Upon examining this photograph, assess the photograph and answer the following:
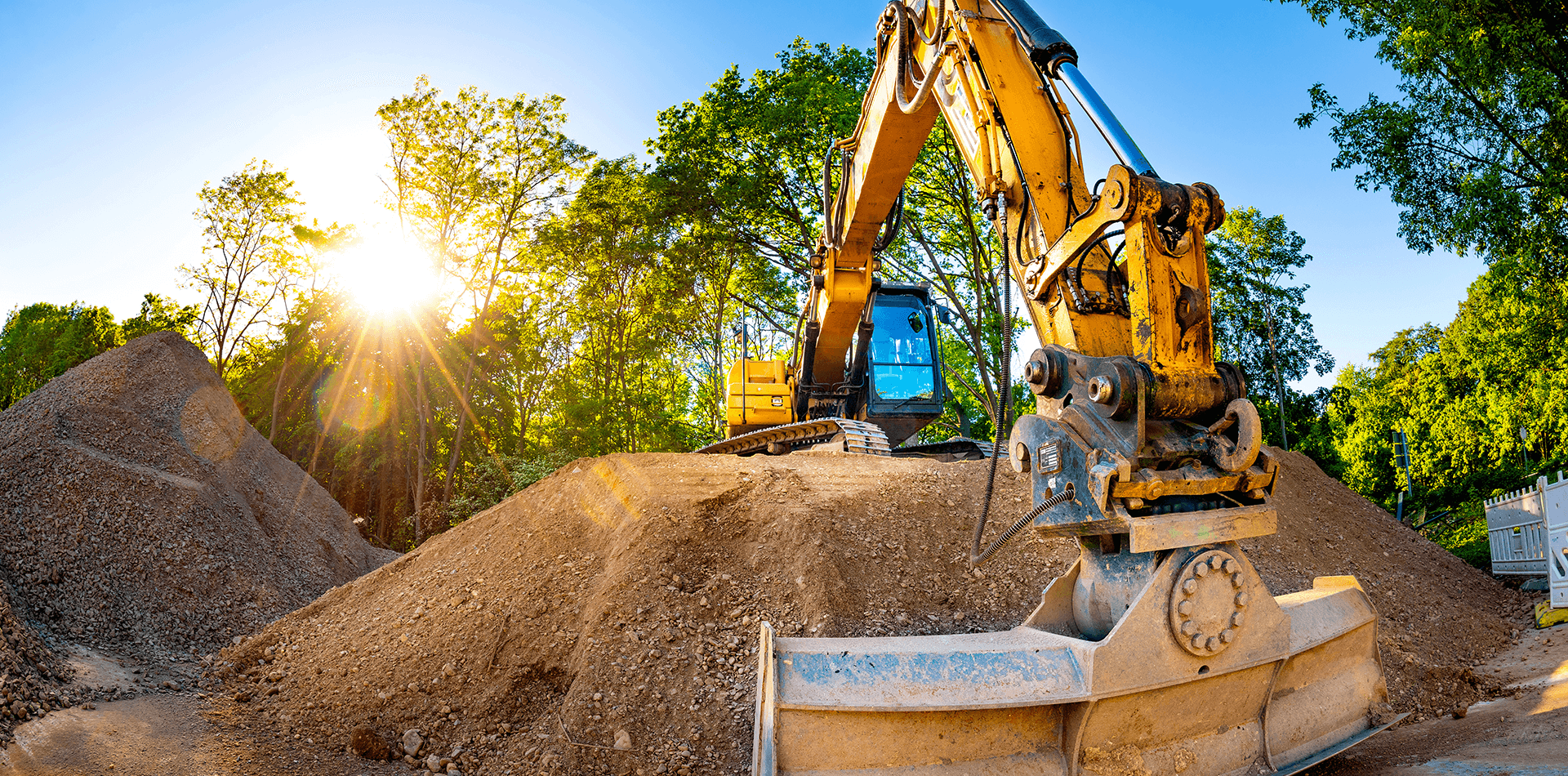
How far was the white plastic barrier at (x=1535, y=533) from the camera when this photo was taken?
730 centimetres

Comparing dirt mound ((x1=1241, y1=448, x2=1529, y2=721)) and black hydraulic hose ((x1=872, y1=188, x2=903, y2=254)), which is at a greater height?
black hydraulic hose ((x1=872, y1=188, x2=903, y2=254))

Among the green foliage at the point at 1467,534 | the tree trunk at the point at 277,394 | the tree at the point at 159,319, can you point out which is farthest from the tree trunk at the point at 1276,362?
the tree at the point at 159,319

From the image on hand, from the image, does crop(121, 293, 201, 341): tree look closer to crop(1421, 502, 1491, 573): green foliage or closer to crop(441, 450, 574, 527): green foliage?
crop(441, 450, 574, 527): green foliage

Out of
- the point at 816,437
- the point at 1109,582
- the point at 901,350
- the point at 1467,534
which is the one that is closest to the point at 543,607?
the point at 1109,582

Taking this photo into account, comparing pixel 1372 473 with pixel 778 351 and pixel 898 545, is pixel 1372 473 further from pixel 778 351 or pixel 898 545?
pixel 898 545

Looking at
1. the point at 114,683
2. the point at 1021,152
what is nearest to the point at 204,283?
the point at 114,683

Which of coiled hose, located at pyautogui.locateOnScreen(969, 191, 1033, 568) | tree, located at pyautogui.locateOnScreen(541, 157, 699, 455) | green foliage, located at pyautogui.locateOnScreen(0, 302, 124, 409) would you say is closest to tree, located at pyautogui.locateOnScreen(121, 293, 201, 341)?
green foliage, located at pyautogui.locateOnScreen(0, 302, 124, 409)

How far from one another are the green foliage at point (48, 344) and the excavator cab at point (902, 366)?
24.0 m

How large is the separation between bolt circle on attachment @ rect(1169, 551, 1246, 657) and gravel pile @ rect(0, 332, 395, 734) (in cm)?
613

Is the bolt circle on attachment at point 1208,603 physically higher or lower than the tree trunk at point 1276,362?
lower

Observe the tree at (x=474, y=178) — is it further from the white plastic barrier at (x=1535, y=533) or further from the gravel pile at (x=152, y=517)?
the white plastic barrier at (x=1535, y=533)

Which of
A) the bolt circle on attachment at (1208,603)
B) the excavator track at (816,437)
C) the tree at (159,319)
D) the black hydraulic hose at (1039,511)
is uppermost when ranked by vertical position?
the tree at (159,319)

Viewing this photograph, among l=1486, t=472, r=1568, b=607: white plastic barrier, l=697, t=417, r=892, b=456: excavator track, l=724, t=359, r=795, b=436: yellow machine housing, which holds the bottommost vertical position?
l=1486, t=472, r=1568, b=607: white plastic barrier

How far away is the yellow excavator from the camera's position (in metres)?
3.04
